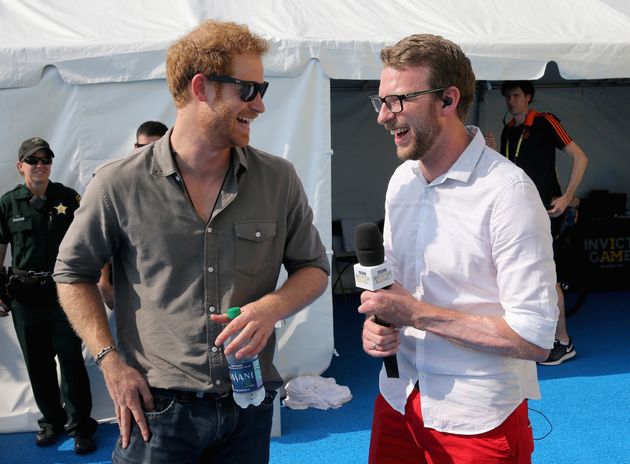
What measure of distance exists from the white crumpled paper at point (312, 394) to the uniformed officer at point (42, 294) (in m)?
1.35

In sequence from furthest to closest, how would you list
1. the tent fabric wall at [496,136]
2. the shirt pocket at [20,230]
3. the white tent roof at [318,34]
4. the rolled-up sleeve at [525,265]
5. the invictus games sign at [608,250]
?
1. the invictus games sign at [608,250]
2. the tent fabric wall at [496,136]
3. the white tent roof at [318,34]
4. the shirt pocket at [20,230]
5. the rolled-up sleeve at [525,265]

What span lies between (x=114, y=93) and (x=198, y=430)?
3.18 metres

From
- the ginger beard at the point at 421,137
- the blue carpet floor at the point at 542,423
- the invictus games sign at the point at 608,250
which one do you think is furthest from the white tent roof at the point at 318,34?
the invictus games sign at the point at 608,250

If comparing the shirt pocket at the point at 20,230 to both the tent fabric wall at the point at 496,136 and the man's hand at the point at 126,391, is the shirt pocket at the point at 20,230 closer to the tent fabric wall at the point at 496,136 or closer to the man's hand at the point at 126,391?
the man's hand at the point at 126,391

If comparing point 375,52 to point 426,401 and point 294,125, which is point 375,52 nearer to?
point 294,125

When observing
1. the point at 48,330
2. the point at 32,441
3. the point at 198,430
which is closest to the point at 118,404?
the point at 198,430

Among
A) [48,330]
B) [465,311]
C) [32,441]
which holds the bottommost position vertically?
[32,441]

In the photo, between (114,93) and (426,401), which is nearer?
(426,401)

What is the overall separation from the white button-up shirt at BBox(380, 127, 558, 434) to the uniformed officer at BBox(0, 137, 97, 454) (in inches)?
112

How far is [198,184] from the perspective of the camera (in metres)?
1.89

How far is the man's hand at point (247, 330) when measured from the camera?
1707mm

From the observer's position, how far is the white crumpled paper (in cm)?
467

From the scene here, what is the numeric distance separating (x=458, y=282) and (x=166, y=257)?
0.82m

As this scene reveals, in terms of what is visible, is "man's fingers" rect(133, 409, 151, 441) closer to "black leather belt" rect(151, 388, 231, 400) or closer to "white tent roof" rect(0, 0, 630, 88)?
"black leather belt" rect(151, 388, 231, 400)
